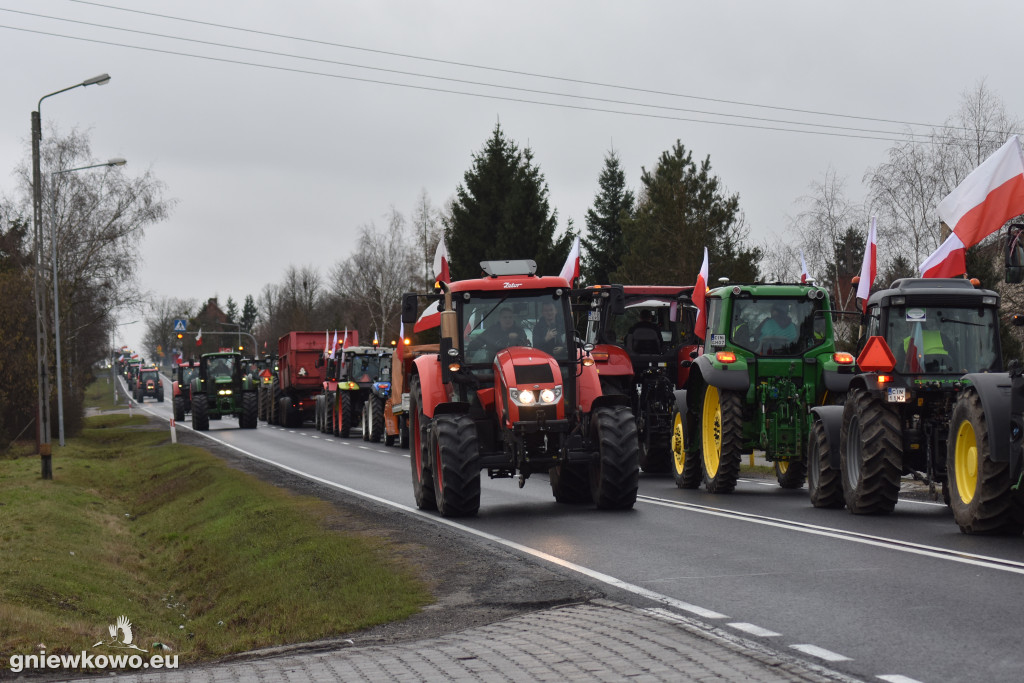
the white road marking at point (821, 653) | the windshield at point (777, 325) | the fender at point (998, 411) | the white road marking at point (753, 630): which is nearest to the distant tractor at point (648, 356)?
the windshield at point (777, 325)

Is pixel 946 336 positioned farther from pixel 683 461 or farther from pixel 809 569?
pixel 683 461

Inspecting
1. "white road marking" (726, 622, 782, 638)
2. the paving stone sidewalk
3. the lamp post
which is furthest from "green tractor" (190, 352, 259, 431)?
"white road marking" (726, 622, 782, 638)

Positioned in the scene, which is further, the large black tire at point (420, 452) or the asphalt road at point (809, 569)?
the large black tire at point (420, 452)

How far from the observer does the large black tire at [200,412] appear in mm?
51688

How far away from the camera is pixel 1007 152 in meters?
14.2

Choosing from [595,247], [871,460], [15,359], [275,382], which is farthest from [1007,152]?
[595,247]

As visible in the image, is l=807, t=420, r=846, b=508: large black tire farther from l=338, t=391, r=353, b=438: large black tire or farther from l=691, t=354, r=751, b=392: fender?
l=338, t=391, r=353, b=438: large black tire

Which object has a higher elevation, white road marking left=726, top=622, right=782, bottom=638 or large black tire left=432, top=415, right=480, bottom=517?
large black tire left=432, top=415, right=480, bottom=517

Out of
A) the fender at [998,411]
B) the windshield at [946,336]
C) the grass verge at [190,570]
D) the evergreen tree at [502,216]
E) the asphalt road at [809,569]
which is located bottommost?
the grass verge at [190,570]

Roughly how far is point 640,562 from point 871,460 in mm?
4066

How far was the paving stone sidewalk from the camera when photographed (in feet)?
23.1

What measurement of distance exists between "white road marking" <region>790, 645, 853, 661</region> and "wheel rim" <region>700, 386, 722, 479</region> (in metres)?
11.0

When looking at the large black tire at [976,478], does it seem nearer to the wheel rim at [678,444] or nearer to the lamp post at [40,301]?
the wheel rim at [678,444]

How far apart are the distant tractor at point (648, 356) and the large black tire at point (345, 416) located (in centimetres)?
2289
